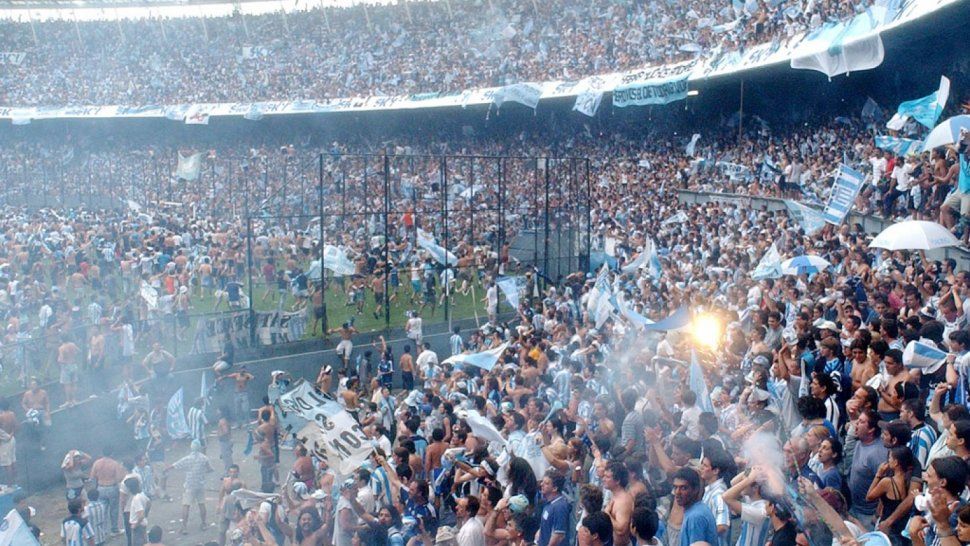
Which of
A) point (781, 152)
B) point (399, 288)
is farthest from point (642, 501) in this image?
point (781, 152)

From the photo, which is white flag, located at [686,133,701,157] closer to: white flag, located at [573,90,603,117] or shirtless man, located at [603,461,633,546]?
white flag, located at [573,90,603,117]

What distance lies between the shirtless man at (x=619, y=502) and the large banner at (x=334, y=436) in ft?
11.0

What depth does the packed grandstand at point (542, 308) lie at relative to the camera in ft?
22.7

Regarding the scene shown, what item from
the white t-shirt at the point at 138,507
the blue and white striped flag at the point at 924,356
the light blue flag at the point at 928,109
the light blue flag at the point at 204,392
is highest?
the light blue flag at the point at 928,109

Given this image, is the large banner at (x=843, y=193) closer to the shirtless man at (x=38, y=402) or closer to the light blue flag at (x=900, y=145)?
the light blue flag at (x=900, y=145)

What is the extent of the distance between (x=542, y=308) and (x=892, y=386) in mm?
11329

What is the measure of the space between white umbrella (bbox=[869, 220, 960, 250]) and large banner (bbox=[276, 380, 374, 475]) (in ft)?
20.0

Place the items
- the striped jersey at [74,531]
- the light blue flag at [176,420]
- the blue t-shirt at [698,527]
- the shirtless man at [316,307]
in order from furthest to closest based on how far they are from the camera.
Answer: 1. the shirtless man at [316,307]
2. the light blue flag at [176,420]
3. the striped jersey at [74,531]
4. the blue t-shirt at [698,527]

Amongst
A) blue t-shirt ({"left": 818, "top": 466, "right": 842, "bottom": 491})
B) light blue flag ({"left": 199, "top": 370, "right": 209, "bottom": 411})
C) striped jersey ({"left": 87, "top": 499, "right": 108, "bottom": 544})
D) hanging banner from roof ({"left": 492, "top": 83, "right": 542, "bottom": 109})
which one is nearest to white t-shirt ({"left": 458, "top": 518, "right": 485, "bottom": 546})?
blue t-shirt ({"left": 818, "top": 466, "right": 842, "bottom": 491})

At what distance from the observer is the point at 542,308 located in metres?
18.8

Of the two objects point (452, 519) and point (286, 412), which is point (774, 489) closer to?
point (452, 519)

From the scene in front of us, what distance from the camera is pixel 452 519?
9.23 meters

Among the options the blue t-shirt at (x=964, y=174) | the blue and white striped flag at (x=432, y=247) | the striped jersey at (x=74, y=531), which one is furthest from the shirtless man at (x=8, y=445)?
the blue t-shirt at (x=964, y=174)

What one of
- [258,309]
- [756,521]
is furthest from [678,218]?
[756,521]
